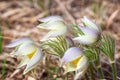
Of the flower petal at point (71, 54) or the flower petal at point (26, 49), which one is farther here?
the flower petal at point (26, 49)

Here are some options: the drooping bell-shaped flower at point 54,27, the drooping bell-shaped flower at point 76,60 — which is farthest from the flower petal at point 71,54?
the drooping bell-shaped flower at point 54,27

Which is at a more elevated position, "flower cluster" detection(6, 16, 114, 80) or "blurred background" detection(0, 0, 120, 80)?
"flower cluster" detection(6, 16, 114, 80)

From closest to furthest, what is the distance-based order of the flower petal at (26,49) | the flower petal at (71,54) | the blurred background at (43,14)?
the flower petal at (71,54) → the flower petal at (26,49) → the blurred background at (43,14)

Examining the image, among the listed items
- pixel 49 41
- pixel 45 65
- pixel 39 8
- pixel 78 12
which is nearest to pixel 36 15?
pixel 39 8

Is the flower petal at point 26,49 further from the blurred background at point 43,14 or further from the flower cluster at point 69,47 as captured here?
the blurred background at point 43,14

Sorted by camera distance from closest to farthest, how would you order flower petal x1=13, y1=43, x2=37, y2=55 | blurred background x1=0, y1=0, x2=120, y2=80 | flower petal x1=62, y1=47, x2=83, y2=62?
flower petal x1=62, y1=47, x2=83, y2=62 < flower petal x1=13, y1=43, x2=37, y2=55 < blurred background x1=0, y1=0, x2=120, y2=80

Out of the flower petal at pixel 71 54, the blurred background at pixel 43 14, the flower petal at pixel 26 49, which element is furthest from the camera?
the blurred background at pixel 43 14

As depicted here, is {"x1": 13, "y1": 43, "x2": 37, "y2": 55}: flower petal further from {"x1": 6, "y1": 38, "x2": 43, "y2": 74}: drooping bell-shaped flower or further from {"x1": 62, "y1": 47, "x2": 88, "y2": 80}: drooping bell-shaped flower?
{"x1": 62, "y1": 47, "x2": 88, "y2": 80}: drooping bell-shaped flower

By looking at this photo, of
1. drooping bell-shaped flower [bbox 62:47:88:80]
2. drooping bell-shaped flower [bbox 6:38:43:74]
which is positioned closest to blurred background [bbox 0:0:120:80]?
drooping bell-shaped flower [bbox 6:38:43:74]
